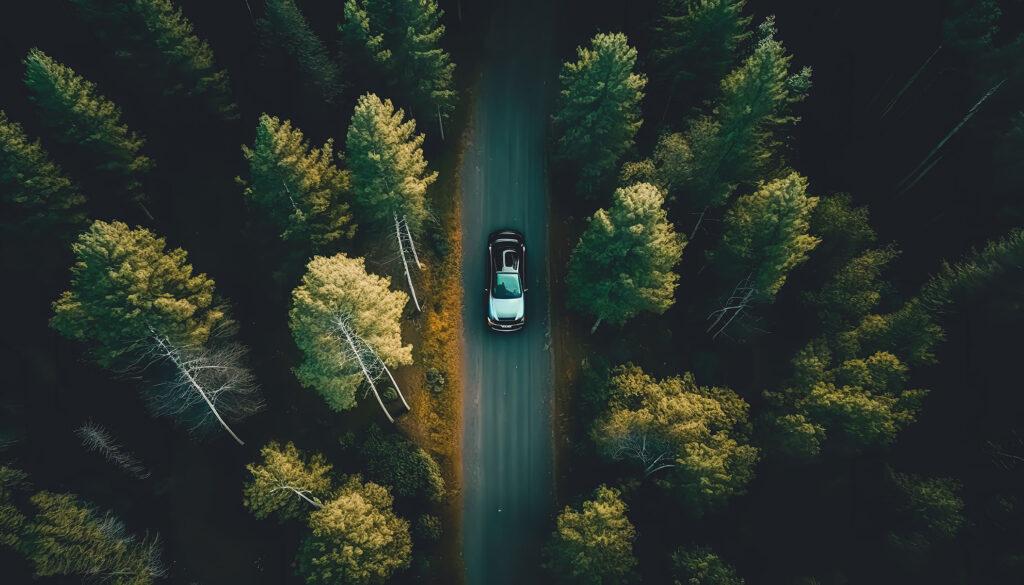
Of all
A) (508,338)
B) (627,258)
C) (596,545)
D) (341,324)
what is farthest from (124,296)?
(596,545)

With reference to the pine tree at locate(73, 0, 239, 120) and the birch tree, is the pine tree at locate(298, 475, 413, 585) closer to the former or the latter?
the birch tree

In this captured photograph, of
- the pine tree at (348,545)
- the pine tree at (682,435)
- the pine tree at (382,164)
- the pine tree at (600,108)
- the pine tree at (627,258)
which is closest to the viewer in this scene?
the pine tree at (348,545)

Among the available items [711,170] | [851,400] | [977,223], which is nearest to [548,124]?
[711,170]

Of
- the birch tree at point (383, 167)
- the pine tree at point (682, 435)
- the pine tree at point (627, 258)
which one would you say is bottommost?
the pine tree at point (682, 435)

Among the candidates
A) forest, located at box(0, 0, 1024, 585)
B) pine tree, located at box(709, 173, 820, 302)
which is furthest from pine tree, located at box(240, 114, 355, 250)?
pine tree, located at box(709, 173, 820, 302)

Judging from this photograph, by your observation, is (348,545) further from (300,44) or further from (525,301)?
(300,44)

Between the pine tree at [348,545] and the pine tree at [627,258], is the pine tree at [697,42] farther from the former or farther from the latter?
the pine tree at [348,545]

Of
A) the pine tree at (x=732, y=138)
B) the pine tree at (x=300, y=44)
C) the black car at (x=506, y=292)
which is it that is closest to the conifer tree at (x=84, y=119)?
the pine tree at (x=300, y=44)

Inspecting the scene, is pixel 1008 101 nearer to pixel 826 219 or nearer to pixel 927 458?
pixel 826 219
